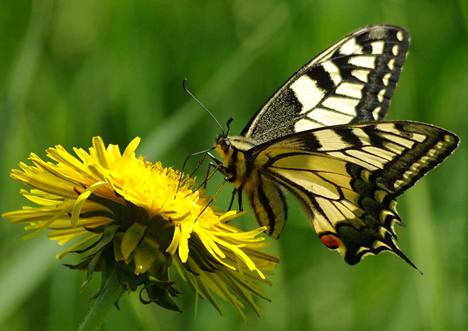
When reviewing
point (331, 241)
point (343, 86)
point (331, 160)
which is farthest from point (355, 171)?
point (343, 86)

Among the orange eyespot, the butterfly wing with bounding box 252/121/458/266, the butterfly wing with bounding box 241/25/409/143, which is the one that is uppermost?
the butterfly wing with bounding box 241/25/409/143

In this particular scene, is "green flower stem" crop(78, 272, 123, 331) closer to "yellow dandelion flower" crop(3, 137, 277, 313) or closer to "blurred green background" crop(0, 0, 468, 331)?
"yellow dandelion flower" crop(3, 137, 277, 313)

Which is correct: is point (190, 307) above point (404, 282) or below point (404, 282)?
above

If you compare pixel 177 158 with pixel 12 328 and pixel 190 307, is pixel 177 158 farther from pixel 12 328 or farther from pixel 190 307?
pixel 12 328

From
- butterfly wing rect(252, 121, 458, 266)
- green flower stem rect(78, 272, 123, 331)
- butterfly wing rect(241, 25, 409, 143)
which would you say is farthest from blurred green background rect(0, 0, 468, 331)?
green flower stem rect(78, 272, 123, 331)

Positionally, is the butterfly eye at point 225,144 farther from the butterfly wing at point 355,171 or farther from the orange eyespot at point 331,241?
the orange eyespot at point 331,241

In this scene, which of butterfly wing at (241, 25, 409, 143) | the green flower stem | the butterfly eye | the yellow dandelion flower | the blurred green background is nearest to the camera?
the green flower stem

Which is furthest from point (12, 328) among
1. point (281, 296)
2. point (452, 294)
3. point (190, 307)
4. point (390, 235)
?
point (452, 294)

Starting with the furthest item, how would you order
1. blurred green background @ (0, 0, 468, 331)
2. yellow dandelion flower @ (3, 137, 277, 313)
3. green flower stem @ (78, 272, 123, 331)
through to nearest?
blurred green background @ (0, 0, 468, 331) < yellow dandelion flower @ (3, 137, 277, 313) < green flower stem @ (78, 272, 123, 331)
